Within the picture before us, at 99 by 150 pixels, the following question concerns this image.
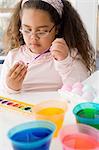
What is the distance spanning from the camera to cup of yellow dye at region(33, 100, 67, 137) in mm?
594

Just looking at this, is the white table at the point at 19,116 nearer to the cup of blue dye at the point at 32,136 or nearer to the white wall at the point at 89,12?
the cup of blue dye at the point at 32,136

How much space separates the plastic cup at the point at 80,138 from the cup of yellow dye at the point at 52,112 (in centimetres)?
6

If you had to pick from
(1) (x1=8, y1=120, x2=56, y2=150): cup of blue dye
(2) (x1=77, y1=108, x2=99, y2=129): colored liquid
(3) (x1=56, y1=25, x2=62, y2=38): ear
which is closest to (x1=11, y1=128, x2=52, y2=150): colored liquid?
(1) (x1=8, y1=120, x2=56, y2=150): cup of blue dye

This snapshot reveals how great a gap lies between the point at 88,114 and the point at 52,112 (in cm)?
8

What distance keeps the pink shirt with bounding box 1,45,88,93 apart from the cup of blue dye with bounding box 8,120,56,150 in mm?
619

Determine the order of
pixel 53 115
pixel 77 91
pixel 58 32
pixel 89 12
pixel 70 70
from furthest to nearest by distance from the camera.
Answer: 1. pixel 89 12
2. pixel 58 32
3. pixel 70 70
4. pixel 77 91
5. pixel 53 115

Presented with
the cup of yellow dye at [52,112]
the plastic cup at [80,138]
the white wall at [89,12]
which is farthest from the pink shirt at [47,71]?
the white wall at [89,12]

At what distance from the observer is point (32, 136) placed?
48 centimetres

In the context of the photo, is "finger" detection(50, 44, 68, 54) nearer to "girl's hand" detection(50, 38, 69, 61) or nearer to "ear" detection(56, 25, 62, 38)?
"girl's hand" detection(50, 38, 69, 61)

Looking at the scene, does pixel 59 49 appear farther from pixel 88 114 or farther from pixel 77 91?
pixel 88 114

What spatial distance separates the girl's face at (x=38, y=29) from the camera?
1.11 metres

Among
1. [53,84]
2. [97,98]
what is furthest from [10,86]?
[97,98]

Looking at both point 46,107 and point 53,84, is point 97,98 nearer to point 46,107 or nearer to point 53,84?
point 46,107

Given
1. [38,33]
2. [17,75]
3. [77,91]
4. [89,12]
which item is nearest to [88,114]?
[77,91]
